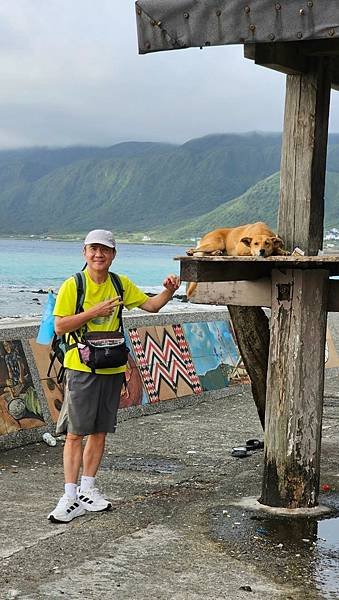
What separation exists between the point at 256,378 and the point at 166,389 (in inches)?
137

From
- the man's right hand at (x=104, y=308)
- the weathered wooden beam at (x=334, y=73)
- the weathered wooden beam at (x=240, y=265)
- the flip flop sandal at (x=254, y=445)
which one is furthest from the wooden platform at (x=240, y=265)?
the flip flop sandal at (x=254, y=445)

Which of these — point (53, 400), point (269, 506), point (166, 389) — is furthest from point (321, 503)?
point (166, 389)

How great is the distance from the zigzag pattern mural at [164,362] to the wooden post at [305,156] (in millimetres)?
4380

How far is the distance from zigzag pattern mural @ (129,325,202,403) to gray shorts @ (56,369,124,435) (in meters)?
4.25

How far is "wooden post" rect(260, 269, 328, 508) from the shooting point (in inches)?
277

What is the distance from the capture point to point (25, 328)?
9945mm

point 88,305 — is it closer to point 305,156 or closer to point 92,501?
point 92,501

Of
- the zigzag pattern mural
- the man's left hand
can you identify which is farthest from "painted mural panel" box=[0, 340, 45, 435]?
the man's left hand

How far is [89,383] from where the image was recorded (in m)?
7.05

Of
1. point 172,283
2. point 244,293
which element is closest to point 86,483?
point 172,283

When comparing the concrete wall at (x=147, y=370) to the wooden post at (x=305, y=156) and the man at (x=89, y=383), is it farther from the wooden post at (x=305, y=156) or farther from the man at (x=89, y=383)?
the wooden post at (x=305, y=156)

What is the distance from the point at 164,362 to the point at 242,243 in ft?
16.3

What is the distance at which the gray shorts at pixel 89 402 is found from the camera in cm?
706

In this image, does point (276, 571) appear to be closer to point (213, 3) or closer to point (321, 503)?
point (321, 503)
